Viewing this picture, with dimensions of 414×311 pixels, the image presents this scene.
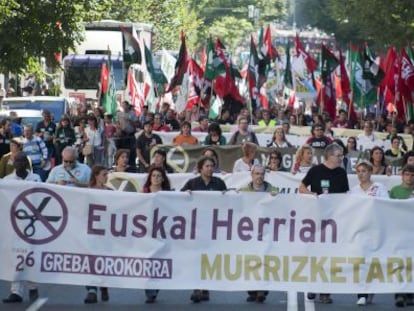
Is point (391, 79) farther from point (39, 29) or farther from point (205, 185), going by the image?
point (205, 185)

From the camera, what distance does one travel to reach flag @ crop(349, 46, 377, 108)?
107 feet

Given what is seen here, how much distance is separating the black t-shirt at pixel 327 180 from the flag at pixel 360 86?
18296 millimetres

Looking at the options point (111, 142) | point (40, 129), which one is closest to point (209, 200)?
point (40, 129)

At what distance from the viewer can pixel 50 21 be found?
3584 centimetres

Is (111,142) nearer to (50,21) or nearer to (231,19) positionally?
(50,21)

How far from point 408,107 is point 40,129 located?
363 inches

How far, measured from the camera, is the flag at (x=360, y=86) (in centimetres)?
3275

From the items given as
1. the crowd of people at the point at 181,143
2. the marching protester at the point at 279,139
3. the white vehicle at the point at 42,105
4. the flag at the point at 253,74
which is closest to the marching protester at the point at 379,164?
the crowd of people at the point at 181,143

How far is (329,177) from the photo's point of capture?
14555 millimetres

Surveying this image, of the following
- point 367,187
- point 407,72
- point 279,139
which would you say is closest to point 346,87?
point 407,72

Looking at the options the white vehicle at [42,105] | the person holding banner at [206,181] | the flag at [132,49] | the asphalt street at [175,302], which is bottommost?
the asphalt street at [175,302]

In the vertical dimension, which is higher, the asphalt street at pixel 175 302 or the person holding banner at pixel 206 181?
the person holding banner at pixel 206 181

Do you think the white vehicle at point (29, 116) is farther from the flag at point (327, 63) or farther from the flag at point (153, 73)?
the flag at point (327, 63)

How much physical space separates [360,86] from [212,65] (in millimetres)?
3408
